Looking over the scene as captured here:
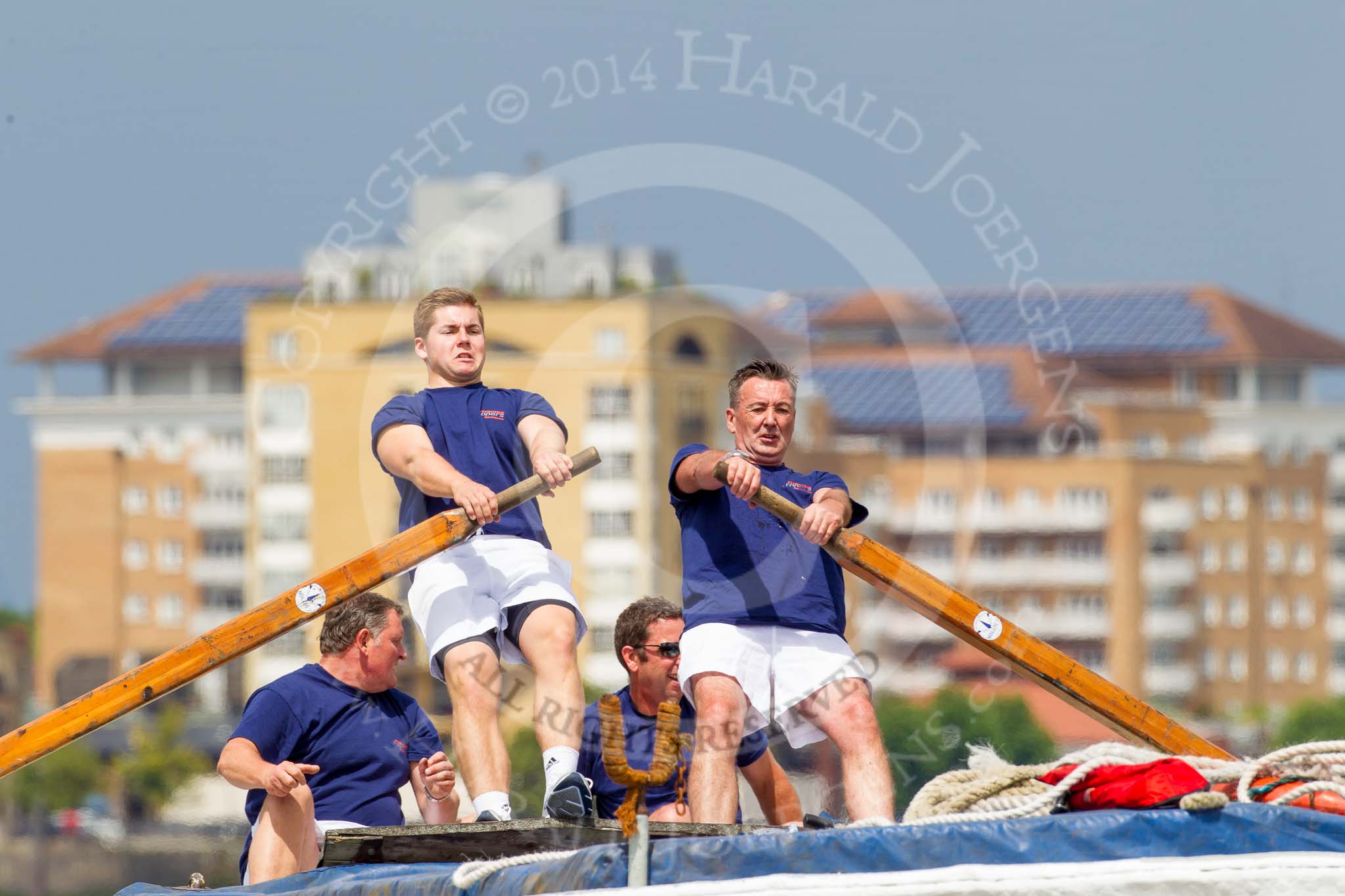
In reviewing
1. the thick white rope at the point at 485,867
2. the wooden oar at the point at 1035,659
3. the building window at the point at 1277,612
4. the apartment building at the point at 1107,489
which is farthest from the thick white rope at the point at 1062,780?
the building window at the point at 1277,612

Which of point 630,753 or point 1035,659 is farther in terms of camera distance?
point 630,753

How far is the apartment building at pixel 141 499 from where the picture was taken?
110188 mm

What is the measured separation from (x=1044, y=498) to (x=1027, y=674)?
312 feet

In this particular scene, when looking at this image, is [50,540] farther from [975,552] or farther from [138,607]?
[975,552]

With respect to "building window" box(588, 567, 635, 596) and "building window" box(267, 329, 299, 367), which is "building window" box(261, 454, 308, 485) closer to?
"building window" box(267, 329, 299, 367)

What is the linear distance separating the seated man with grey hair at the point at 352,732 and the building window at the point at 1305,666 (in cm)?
10158

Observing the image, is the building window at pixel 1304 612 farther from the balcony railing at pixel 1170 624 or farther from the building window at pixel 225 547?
the building window at pixel 225 547

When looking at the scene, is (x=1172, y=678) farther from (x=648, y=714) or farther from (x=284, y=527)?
(x=648, y=714)

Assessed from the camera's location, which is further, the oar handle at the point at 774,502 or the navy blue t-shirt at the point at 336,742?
the navy blue t-shirt at the point at 336,742

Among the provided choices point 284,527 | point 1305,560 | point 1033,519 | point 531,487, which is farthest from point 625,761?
point 1305,560

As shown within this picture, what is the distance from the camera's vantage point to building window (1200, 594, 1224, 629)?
103 m

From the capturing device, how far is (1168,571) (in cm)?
10206

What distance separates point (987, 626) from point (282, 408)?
342 ft

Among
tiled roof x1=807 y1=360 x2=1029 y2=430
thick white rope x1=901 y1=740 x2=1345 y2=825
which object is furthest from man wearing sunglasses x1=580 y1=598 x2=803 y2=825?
tiled roof x1=807 y1=360 x2=1029 y2=430
